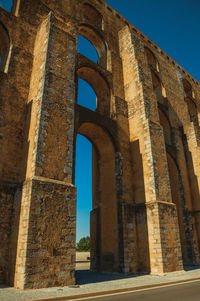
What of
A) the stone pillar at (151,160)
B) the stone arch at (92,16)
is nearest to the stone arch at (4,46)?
the stone pillar at (151,160)

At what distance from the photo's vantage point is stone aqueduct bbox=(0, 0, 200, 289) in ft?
23.2

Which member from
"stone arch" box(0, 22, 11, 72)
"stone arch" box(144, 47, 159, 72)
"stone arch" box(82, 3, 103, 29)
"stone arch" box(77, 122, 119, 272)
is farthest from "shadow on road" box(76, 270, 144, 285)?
"stone arch" box(144, 47, 159, 72)

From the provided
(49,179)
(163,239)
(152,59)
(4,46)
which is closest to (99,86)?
(4,46)

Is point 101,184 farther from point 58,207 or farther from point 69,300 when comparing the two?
point 69,300

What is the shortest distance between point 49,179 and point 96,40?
1139 cm

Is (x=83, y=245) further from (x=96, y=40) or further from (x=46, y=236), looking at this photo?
(x=46, y=236)

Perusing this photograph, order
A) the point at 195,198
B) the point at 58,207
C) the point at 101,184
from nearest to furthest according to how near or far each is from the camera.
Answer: the point at 58,207 → the point at 101,184 → the point at 195,198

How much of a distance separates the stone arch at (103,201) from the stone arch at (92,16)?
27.2ft

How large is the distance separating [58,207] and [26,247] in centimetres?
146

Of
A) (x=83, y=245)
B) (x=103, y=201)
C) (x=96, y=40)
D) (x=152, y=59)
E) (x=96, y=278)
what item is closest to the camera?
(x=96, y=278)

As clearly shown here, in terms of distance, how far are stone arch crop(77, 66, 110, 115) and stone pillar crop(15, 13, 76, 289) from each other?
3026 mm

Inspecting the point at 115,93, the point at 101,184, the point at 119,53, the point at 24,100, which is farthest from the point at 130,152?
the point at 119,53

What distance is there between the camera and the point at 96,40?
50.5 ft

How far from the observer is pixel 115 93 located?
13.5 meters
